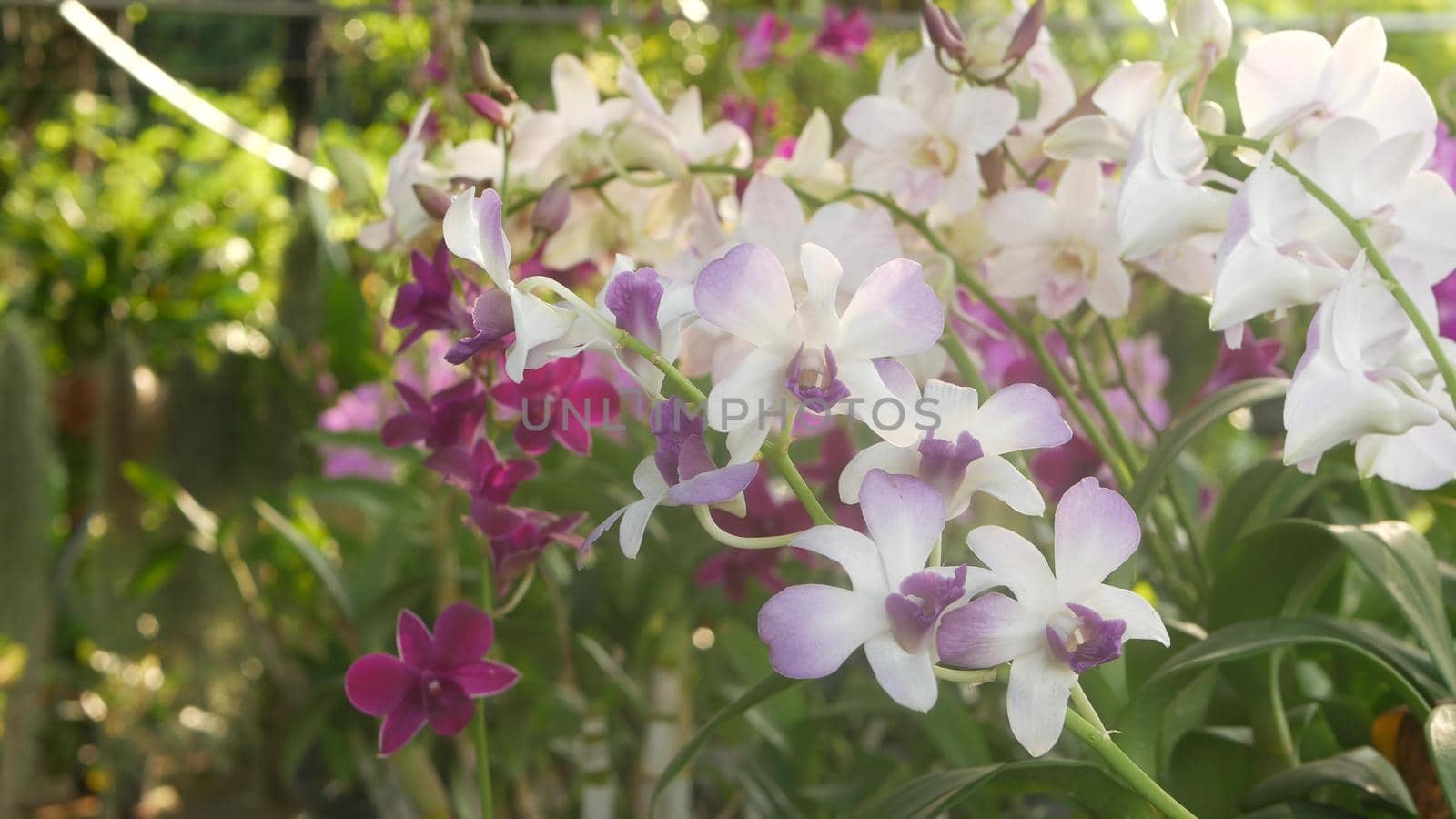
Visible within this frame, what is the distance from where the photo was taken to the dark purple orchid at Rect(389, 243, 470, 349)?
400mm

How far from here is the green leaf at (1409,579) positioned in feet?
1.16

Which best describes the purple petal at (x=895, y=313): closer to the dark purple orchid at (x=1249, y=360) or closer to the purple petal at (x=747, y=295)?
the purple petal at (x=747, y=295)

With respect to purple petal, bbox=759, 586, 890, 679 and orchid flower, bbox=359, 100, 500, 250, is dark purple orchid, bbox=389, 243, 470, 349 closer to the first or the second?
orchid flower, bbox=359, 100, 500, 250

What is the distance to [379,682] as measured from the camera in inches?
15.6

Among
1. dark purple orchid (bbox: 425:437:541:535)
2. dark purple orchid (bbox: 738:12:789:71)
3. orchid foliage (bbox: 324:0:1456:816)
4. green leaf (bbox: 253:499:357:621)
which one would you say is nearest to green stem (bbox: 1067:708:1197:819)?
orchid foliage (bbox: 324:0:1456:816)

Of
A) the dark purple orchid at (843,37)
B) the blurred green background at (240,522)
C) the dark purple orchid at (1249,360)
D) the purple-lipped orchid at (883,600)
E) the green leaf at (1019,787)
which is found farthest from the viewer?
the dark purple orchid at (843,37)

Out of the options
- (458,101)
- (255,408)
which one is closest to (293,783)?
(255,408)

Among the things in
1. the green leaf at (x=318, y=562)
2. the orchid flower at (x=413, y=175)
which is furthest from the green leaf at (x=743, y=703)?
the green leaf at (x=318, y=562)

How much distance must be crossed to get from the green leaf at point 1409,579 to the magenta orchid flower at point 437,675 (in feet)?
0.90

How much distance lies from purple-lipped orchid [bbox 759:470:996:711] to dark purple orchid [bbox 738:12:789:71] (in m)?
0.73

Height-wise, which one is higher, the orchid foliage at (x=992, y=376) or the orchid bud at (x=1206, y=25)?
the orchid bud at (x=1206, y=25)

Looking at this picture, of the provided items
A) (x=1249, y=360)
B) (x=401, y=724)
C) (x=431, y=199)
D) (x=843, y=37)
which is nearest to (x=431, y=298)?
(x=431, y=199)

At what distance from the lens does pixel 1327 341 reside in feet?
0.89

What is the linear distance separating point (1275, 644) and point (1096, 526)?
12 centimetres
